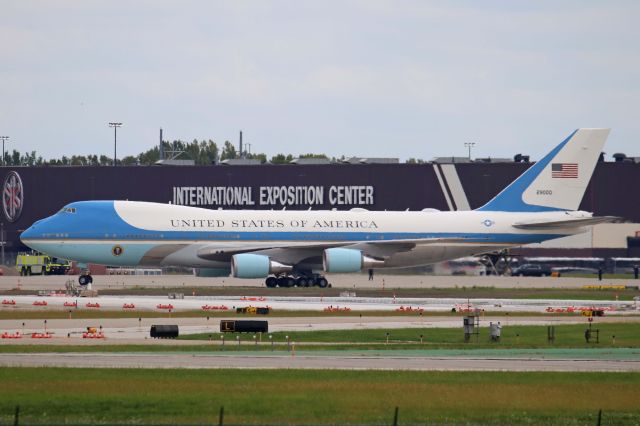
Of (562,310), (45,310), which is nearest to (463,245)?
(562,310)

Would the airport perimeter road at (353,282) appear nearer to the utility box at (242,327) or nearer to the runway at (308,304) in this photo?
the runway at (308,304)

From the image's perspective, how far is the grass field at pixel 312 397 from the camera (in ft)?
79.4

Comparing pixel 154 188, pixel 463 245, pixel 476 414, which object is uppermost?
pixel 154 188

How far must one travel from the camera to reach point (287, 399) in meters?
26.2

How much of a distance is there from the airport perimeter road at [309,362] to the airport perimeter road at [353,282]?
4030 centimetres

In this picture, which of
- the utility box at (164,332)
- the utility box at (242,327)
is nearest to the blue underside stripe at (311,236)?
the utility box at (242,327)

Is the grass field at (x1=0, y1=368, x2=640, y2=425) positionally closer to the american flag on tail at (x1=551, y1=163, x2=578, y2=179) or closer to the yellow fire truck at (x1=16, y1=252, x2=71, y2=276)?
the american flag on tail at (x1=551, y1=163, x2=578, y2=179)

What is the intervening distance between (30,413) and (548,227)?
5791cm

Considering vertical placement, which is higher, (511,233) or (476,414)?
(511,233)

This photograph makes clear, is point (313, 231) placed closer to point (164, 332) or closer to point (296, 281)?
point (296, 281)

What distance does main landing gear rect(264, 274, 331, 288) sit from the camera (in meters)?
75.0

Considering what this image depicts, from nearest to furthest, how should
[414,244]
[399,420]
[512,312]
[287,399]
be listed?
[399,420]
[287,399]
[512,312]
[414,244]

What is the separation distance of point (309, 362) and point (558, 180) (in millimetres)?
50074

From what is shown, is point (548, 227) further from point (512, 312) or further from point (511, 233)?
point (512, 312)
